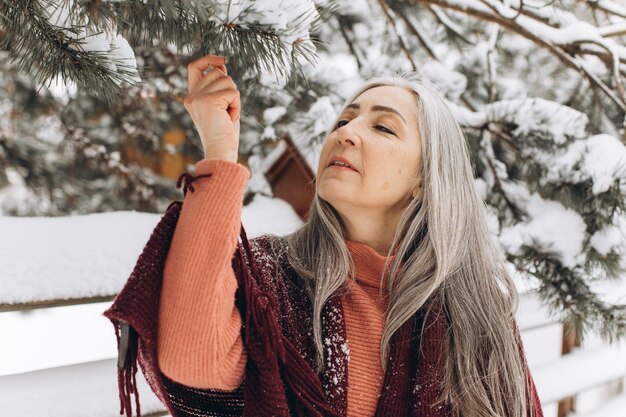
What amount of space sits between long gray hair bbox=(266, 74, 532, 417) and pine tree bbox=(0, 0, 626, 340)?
10.7 inches

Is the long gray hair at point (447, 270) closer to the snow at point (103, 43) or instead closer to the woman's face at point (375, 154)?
the woman's face at point (375, 154)

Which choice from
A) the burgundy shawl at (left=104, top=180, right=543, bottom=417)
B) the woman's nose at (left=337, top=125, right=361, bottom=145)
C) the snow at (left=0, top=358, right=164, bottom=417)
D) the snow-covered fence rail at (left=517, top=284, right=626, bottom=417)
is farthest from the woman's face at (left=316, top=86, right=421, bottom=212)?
the snow-covered fence rail at (left=517, top=284, right=626, bottom=417)

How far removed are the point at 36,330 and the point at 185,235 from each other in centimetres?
58

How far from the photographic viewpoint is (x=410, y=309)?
1.18 m

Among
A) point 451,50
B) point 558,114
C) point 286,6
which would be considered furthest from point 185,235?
point 451,50

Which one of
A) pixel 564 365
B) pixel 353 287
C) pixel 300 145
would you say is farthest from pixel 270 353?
pixel 564 365

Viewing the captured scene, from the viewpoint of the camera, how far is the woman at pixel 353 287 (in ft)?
2.79

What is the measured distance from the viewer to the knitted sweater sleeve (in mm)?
823

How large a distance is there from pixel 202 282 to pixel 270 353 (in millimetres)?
187

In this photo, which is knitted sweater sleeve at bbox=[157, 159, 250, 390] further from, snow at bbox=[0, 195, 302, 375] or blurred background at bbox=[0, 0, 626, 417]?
snow at bbox=[0, 195, 302, 375]

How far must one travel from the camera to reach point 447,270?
4.15ft

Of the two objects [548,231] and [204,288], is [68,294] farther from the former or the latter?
[548,231]

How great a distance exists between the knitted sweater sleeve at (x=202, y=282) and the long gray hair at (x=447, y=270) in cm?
32

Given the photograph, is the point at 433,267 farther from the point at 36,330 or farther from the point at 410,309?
the point at 36,330
